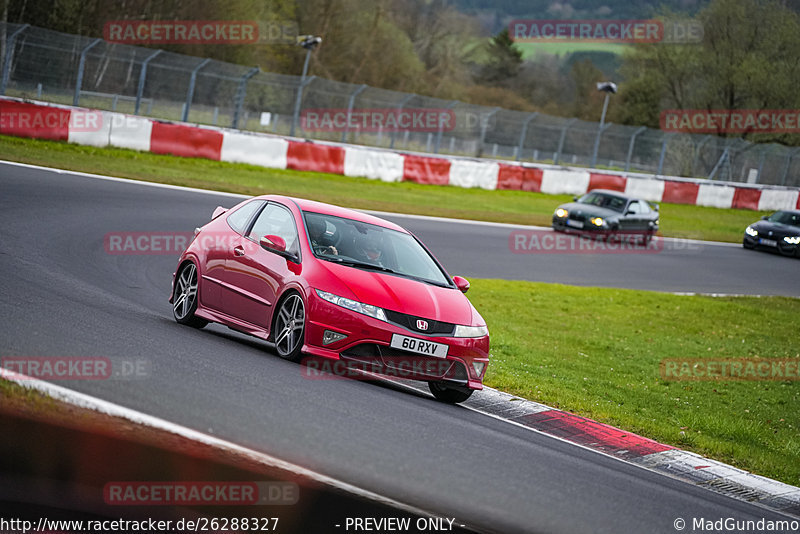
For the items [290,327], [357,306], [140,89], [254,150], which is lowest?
[290,327]

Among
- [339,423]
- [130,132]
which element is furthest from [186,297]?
[130,132]

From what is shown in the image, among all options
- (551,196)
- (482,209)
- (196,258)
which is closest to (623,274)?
(482,209)

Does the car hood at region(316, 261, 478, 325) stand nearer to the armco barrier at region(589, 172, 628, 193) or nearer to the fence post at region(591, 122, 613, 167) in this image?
the armco barrier at region(589, 172, 628, 193)

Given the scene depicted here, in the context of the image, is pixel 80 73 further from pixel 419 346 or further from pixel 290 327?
pixel 419 346

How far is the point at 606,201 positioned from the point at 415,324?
20.1m

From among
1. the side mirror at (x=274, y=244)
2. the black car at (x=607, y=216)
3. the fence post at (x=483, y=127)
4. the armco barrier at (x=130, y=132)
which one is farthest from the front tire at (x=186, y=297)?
the fence post at (x=483, y=127)

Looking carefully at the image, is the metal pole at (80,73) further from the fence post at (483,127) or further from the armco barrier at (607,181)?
the armco barrier at (607,181)

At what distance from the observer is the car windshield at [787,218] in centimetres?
3005

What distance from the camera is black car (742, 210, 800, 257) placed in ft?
95.7

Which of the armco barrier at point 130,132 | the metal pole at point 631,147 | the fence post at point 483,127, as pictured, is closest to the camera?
the armco barrier at point 130,132

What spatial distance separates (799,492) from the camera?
744 cm

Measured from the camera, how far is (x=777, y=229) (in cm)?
2944

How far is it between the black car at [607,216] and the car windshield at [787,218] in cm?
492

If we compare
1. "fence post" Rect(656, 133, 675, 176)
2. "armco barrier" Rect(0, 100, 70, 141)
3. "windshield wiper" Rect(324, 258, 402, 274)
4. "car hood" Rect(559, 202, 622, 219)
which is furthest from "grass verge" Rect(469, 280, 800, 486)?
"fence post" Rect(656, 133, 675, 176)
